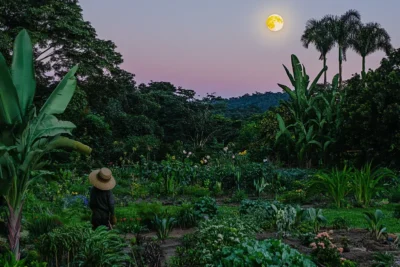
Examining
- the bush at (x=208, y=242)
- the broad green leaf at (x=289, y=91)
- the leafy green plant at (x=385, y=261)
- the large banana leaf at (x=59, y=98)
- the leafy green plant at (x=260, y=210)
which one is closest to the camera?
the leafy green plant at (x=385, y=261)

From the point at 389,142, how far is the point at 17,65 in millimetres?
14618

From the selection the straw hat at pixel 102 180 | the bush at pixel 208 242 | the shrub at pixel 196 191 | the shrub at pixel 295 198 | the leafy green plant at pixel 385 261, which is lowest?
the leafy green plant at pixel 385 261

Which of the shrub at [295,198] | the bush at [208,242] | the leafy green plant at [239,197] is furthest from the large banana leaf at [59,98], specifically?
the leafy green plant at [239,197]

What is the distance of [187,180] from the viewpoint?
1591 cm

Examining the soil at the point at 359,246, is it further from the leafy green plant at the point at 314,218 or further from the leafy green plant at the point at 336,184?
A: the leafy green plant at the point at 336,184

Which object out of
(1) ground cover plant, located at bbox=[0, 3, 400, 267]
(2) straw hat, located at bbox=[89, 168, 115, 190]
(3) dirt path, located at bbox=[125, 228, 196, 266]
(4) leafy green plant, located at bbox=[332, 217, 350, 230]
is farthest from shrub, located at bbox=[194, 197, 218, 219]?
(2) straw hat, located at bbox=[89, 168, 115, 190]

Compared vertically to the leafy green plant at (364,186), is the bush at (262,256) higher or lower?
lower

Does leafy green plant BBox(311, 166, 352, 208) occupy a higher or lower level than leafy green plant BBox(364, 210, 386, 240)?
higher

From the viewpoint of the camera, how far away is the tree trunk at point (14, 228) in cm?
609

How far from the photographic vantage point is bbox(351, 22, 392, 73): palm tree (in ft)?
138

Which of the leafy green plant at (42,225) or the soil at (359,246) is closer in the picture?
the soil at (359,246)

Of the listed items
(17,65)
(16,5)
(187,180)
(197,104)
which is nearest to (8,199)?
(17,65)

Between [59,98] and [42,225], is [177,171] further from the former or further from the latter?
[59,98]

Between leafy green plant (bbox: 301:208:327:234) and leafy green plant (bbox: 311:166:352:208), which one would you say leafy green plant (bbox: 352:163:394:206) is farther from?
leafy green plant (bbox: 301:208:327:234)
